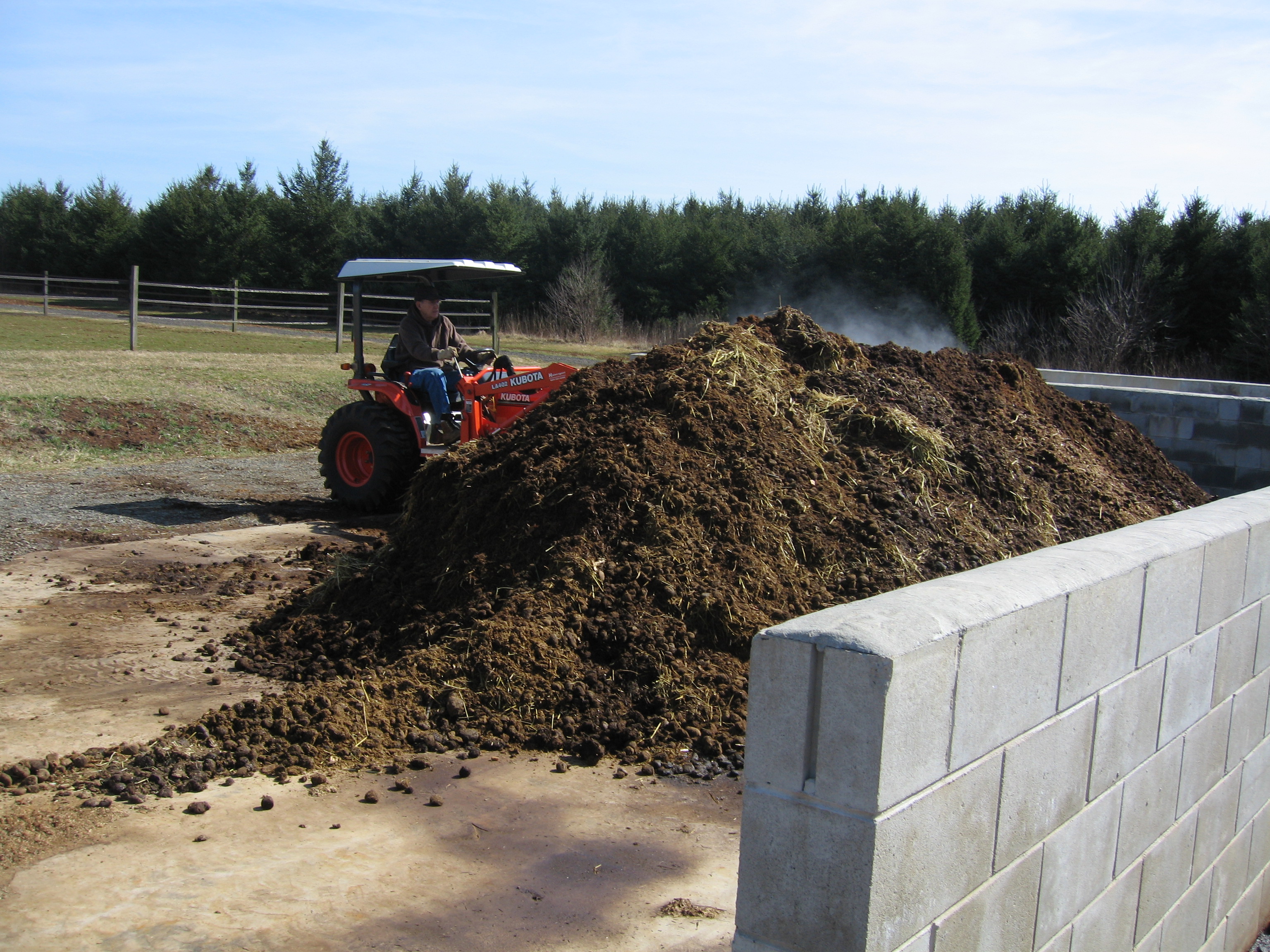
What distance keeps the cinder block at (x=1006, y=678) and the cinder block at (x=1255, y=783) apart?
78.6 inches

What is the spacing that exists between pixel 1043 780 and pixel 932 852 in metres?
0.56

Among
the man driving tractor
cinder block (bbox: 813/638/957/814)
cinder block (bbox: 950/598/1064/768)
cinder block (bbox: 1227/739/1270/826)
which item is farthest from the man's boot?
cinder block (bbox: 813/638/957/814)

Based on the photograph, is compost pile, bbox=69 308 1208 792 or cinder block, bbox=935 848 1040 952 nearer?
cinder block, bbox=935 848 1040 952

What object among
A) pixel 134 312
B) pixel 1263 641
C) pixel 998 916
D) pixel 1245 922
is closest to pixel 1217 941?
pixel 1245 922

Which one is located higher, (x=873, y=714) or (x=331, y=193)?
Answer: (x=331, y=193)

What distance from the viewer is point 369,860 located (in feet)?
11.8

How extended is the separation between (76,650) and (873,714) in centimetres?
527

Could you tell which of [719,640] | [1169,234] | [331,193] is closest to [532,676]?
[719,640]

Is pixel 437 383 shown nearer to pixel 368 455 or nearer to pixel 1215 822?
pixel 368 455

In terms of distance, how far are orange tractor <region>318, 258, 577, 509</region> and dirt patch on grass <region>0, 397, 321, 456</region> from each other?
4.72 meters

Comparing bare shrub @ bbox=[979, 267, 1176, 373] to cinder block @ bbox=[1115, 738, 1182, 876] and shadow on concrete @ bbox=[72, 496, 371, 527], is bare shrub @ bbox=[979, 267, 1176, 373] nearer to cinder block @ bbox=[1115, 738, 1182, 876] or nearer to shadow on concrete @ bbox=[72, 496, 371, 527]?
shadow on concrete @ bbox=[72, 496, 371, 527]

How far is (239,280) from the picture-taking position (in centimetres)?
4162

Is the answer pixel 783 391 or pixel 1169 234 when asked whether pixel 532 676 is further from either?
pixel 1169 234

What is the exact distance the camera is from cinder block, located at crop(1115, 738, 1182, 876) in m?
2.98
